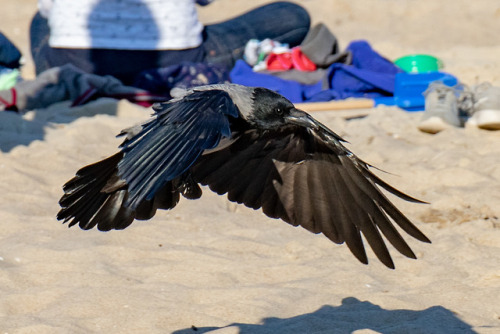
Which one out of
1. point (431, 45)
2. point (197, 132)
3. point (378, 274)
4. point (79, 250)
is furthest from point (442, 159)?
point (431, 45)

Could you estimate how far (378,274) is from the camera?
3568 mm

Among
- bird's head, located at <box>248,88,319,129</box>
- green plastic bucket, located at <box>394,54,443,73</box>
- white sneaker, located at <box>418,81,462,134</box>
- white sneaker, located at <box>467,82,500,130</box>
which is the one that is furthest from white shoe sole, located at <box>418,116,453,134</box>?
bird's head, located at <box>248,88,319,129</box>

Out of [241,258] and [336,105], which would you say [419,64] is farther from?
[241,258]

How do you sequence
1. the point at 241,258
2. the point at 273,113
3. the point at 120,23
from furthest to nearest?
Answer: 1. the point at 120,23
2. the point at 241,258
3. the point at 273,113

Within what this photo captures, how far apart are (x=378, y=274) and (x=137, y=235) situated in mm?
1137

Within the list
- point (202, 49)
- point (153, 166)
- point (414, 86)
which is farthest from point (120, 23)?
point (153, 166)

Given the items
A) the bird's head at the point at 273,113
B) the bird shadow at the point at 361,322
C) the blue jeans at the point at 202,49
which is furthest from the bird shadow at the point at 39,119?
the bird shadow at the point at 361,322

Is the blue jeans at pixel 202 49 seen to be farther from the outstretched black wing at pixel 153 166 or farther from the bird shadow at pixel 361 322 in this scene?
the bird shadow at pixel 361 322

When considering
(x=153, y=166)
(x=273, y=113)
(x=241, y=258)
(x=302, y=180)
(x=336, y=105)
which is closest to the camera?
(x=153, y=166)

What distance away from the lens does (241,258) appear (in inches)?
146

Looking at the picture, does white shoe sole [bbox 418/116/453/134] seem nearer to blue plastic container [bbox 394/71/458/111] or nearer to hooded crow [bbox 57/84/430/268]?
blue plastic container [bbox 394/71/458/111]

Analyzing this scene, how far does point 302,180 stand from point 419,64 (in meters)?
4.05

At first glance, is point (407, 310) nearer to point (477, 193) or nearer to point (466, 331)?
point (466, 331)

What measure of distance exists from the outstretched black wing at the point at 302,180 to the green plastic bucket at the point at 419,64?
3938 millimetres
